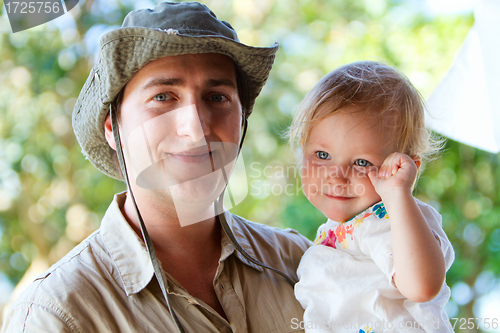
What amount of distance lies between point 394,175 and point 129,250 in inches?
25.1

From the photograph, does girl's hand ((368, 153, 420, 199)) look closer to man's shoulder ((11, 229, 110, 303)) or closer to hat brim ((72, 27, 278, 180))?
hat brim ((72, 27, 278, 180))

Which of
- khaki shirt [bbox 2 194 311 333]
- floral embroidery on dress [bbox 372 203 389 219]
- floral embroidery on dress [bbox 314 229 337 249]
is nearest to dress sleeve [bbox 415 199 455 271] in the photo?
floral embroidery on dress [bbox 372 203 389 219]

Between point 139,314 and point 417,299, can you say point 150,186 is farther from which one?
point 417,299

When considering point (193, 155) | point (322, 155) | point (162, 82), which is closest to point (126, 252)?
point (193, 155)

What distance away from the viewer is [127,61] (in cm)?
96

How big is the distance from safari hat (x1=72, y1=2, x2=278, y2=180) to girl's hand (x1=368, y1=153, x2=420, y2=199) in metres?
0.43

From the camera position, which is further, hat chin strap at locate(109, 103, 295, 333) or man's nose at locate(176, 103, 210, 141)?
man's nose at locate(176, 103, 210, 141)

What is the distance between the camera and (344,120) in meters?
0.98

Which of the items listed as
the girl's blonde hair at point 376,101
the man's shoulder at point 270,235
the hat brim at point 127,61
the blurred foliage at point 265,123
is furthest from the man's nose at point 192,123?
the blurred foliage at point 265,123

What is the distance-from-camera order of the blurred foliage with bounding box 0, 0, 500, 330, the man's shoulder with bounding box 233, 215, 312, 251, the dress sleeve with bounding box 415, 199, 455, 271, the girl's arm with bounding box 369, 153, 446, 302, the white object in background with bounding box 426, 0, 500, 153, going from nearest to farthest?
the girl's arm with bounding box 369, 153, 446, 302 → the dress sleeve with bounding box 415, 199, 455, 271 → the man's shoulder with bounding box 233, 215, 312, 251 → the white object in background with bounding box 426, 0, 500, 153 → the blurred foliage with bounding box 0, 0, 500, 330

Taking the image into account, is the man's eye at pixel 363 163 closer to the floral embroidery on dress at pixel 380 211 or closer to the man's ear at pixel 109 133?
the floral embroidery on dress at pixel 380 211

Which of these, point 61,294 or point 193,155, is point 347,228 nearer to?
point 193,155

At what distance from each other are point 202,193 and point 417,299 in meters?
0.54

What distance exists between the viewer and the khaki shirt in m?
0.85
